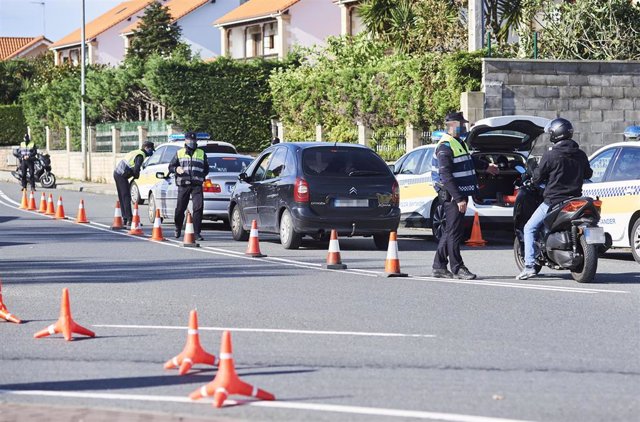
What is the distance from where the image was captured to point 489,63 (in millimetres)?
26703

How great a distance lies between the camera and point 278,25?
215ft

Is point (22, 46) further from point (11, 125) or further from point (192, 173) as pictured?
point (192, 173)

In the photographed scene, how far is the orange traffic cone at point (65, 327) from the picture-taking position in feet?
33.4

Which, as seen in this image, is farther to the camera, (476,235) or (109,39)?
(109,39)

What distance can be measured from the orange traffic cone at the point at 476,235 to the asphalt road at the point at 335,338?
92.8 inches

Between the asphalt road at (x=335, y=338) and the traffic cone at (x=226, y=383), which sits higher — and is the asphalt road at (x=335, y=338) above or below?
below

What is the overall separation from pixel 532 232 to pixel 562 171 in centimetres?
83

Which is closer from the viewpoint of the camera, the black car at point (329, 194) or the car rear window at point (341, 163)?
the black car at point (329, 194)

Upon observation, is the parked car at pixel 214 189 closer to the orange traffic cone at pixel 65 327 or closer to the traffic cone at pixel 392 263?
the traffic cone at pixel 392 263

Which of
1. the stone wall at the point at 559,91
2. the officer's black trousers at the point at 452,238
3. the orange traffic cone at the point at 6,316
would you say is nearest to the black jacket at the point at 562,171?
the officer's black trousers at the point at 452,238

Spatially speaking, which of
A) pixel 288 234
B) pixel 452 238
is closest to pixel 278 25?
pixel 288 234

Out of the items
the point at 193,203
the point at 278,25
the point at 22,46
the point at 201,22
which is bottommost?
the point at 193,203

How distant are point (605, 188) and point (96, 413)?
11.6 meters

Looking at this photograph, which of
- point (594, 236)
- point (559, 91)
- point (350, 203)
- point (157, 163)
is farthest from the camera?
point (157, 163)
